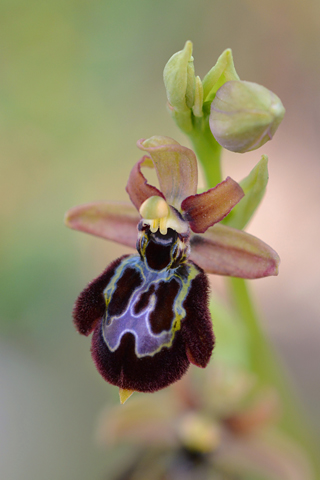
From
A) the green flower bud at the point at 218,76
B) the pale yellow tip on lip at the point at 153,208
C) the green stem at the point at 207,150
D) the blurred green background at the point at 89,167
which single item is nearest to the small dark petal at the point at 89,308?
the pale yellow tip on lip at the point at 153,208

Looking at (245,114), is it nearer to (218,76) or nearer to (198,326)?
(218,76)

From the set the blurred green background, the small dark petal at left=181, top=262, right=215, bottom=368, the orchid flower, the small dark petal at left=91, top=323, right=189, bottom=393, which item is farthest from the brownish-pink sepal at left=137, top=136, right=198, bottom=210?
A: the blurred green background

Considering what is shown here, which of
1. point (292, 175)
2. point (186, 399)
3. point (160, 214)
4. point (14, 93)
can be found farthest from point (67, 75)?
point (160, 214)

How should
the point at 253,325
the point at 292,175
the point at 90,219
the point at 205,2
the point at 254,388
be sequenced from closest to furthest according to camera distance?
the point at 90,219, the point at 253,325, the point at 254,388, the point at 292,175, the point at 205,2

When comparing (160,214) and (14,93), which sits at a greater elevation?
(14,93)

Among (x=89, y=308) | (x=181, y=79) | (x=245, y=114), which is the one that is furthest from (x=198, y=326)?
(x=181, y=79)

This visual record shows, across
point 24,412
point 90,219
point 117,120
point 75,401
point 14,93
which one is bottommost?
point 24,412

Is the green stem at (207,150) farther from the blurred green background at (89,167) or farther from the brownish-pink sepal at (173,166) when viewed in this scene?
the blurred green background at (89,167)

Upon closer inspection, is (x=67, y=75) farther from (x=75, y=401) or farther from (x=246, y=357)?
(x=246, y=357)
